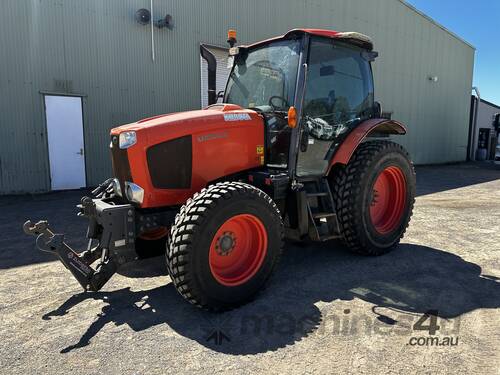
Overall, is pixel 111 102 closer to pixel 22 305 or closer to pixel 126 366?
pixel 22 305

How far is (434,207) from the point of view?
816cm

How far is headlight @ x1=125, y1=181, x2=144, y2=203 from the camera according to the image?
3482 millimetres

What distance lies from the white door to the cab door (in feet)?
Result: 23.9

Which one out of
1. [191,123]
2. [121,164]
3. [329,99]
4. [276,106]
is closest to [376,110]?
[329,99]

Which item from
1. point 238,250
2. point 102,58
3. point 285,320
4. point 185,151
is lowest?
point 285,320

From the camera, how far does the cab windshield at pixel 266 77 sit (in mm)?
4105

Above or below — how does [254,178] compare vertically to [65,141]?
below

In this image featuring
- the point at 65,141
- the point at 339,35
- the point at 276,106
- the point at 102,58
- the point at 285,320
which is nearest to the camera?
the point at 285,320

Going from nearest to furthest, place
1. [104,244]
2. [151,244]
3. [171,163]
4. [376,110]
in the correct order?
[104,244] < [171,163] < [151,244] < [376,110]

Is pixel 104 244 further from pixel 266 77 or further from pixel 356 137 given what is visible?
pixel 356 137

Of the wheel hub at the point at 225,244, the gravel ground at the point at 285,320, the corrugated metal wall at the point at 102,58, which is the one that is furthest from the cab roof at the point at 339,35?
the corrugated metal wall at the point at 102,58

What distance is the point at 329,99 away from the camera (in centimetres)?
446

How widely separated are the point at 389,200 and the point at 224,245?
8.88 ft

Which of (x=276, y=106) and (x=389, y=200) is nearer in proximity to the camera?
(x=276, y=106)
